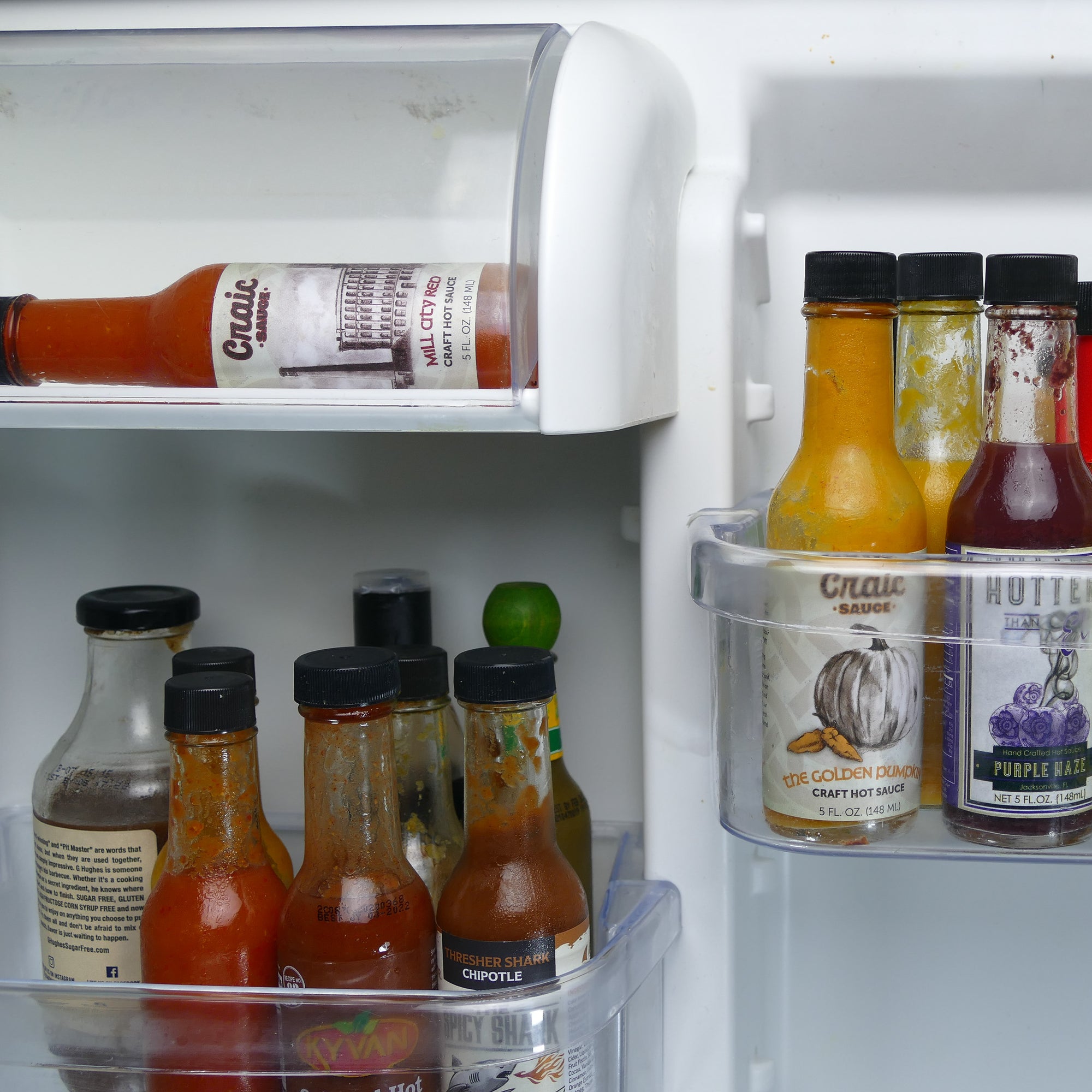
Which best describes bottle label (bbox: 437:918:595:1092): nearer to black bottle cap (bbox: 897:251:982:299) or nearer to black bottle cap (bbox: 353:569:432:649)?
black bottle cap (bbox: 353:569:432:649)

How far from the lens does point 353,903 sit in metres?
0.61

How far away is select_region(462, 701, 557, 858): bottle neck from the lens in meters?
0.62

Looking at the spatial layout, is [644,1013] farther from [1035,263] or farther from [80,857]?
[1035,263]

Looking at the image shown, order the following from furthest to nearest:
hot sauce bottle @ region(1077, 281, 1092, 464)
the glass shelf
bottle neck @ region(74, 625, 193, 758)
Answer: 1. bottle neck @ region(74, 625, 193, 758)
2. hot sauce bottle @ region(1077, 281, 1092, 464)
3. the glass shelf

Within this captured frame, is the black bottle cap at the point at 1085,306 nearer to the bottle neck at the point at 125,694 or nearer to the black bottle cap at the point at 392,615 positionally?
the black bottle cap at the point at 392,615

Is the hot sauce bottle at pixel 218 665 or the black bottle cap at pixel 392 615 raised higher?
the black bottle cap at pixel 392 615

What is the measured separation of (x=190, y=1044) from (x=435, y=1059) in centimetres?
12

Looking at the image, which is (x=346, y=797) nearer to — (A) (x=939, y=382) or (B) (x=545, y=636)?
(B) (x=545, y=636)

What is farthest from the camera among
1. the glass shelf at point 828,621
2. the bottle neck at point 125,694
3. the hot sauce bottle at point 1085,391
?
the bottle neck at point 125,694

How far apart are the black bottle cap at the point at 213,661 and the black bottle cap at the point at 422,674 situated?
9 cm

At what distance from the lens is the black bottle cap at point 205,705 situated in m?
0.61

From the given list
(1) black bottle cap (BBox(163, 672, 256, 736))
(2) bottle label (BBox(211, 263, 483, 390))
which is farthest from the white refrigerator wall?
(1) black bottle cap (BBox(163, 672, 256, 736))

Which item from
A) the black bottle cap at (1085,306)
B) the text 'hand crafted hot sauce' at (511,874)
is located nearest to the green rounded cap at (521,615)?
the text 'hand crafted hot sauce' at (511,874)

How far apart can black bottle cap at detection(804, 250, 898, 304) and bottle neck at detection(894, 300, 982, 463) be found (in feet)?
0.22
